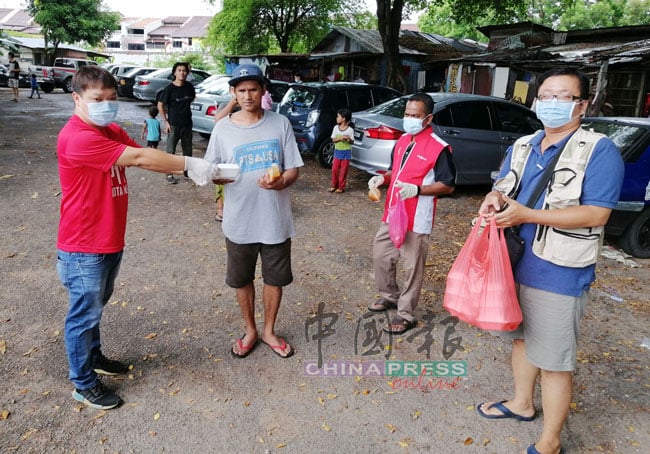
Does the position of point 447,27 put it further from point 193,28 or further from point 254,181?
point 254,181

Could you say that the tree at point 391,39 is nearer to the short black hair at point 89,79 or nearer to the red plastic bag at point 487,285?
the short black hair at point 89,79

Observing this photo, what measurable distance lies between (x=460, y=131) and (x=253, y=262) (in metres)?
5.54

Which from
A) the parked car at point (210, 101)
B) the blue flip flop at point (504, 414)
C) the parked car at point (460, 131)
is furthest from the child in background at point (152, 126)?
the blue flip flop at point (504, 414)

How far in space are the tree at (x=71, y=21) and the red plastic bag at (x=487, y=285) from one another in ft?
115

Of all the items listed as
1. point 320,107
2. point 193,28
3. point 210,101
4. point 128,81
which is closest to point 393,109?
point 320,107

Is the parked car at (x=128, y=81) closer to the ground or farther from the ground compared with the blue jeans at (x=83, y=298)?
farther from the ground

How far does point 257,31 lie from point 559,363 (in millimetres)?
30448

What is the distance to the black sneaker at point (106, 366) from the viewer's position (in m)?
3.13

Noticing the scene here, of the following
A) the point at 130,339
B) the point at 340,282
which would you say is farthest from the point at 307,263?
the point at 130,339

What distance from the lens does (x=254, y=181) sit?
3.03 m

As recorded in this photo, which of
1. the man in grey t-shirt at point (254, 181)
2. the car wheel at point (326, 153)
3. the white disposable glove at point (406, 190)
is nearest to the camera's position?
the man in grey t-shirt at point (254, 181)

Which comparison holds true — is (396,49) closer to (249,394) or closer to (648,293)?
(648,293)

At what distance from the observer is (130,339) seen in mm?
3586

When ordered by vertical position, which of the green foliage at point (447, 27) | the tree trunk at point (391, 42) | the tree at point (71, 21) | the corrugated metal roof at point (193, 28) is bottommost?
the tree trunk at point (391, 42)
